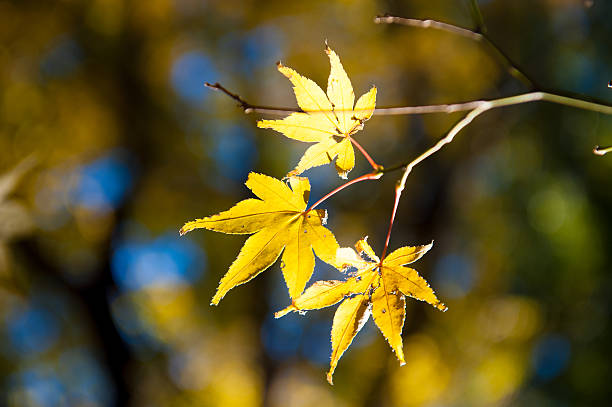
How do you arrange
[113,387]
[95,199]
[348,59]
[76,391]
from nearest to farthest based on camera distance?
1. [113,387]
2. [95,199]
3. [76,391]
4. [348,59]

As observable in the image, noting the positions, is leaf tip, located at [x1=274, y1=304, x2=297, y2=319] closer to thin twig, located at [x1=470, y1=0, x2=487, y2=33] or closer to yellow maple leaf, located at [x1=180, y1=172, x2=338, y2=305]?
yellow maple leaf, located at [x1=180, y1=172, x2=338, y2=305]

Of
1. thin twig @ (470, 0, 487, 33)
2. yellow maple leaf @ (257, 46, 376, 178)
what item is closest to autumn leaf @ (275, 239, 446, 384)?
yellow maple leaf @ (257, 46, 376, 178)

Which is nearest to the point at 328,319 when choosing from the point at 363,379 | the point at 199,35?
the point at 363,379

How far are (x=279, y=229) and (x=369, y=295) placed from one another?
0.17 m

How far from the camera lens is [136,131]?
395 cm

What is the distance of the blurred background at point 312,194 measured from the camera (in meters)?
3.71

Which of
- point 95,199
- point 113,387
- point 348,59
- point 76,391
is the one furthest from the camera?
point 348,59

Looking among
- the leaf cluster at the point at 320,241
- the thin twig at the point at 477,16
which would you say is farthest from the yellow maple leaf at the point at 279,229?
the thin twig at the point at 477,16

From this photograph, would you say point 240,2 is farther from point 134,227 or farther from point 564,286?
point 564,286

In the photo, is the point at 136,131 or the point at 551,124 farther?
the point at 551,124

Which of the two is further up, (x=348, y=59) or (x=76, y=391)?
(x=348, y=59)

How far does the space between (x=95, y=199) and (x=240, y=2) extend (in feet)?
8.05

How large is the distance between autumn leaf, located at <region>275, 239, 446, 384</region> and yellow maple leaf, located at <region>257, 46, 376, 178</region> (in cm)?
14

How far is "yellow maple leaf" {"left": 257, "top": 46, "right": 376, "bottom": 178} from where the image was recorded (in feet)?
1.87
